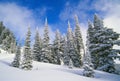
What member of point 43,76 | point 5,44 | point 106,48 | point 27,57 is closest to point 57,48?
point 106,48

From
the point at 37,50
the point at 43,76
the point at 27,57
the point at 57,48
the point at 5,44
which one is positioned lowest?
the point at 43,76

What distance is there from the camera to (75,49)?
189 ft

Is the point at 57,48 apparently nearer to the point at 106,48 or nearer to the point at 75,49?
the point at 75,49

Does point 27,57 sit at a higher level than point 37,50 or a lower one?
lower

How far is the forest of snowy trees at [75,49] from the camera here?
30812 mm

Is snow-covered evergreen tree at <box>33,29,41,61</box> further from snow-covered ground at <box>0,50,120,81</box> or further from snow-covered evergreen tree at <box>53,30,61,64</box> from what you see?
snow-covered ground at <box>0,50,120,81</box>

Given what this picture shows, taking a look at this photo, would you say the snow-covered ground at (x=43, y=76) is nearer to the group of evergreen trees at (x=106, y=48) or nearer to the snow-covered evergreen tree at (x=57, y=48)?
Result: the group of evergreen trees at (x=106, y=48)

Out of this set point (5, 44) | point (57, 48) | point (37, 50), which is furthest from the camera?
point (5, 44)

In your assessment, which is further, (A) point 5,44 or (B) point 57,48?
(A) point 5,44

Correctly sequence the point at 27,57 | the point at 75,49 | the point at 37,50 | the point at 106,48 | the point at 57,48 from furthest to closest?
the point at 57,48
the point at 37,50
the point at 75,49
the point at 106,48
the point at 27,57

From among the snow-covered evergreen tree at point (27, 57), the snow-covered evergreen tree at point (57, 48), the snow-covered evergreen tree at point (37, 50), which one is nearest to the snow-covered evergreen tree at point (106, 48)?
the snow-covered evergreen tree at point (27, 57)

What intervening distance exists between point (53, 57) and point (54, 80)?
43.1 m

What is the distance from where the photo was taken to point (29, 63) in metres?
30.5

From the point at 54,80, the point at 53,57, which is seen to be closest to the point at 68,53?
the point at 53,57
